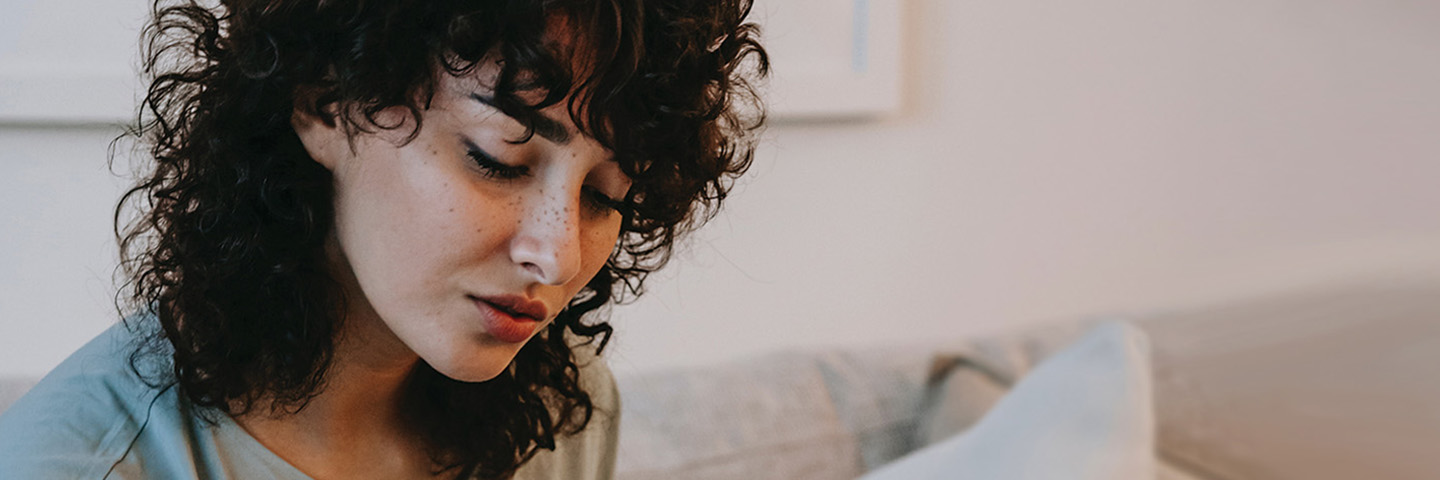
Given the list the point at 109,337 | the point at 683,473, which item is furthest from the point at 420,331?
the point at 683,473

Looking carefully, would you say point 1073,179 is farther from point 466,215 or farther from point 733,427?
point 466,215

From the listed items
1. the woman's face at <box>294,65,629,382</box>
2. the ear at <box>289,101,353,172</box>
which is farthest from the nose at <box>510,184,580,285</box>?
the ear at <box>289,101,353,172</box>

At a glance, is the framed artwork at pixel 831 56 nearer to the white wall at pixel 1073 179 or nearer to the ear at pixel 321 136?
the white wall at pixel 1073 179

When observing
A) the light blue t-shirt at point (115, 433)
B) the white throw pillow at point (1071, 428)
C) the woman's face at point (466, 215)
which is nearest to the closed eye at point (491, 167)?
the woman's face at point (466, 215)

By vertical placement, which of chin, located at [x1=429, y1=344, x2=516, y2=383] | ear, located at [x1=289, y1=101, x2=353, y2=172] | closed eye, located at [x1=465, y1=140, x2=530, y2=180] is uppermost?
ear, located at [x1=289, y1=101, x2=353, y2=172]

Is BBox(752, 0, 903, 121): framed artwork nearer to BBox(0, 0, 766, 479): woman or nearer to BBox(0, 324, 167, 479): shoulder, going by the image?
BBox(0, 0, 766, 479): woman

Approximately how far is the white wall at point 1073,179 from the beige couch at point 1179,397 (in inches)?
8.0

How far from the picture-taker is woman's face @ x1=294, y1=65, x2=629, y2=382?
0.56m

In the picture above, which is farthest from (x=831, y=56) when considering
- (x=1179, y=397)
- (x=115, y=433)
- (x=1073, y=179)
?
(x=115, y=433)

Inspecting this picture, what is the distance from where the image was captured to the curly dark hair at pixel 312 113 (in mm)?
547

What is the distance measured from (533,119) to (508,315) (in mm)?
107

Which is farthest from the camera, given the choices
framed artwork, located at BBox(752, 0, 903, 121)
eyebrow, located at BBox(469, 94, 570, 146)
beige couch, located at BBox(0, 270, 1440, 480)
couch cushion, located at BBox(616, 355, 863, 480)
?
framed artwork, located at BBox(752, 0, 903, 121)

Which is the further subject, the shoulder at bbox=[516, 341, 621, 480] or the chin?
the shoulder at bbox=[516, 341, 621, 480]

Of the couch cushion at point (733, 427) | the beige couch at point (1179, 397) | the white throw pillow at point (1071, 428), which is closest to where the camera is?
the white throw pillow at point (1071, 428)
